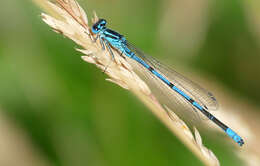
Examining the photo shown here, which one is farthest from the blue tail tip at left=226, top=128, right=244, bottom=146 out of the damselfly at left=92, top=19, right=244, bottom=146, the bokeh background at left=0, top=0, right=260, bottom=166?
the damselfly at left=92, top=19, right=244, bottom=146

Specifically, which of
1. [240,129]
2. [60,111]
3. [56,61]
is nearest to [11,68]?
[56,61]

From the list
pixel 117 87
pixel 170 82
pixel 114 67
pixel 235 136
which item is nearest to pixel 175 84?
pixel 170 82

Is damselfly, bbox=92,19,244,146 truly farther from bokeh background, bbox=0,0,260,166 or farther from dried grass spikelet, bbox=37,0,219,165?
Result: dried grass spikelet, bbox=37,0,219,165

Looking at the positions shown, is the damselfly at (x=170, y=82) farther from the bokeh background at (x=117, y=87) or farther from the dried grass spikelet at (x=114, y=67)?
the dried grass spikelet at (x=114, y=67)

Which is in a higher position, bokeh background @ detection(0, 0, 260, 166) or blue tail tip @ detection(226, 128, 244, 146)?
bokeh background @ detection(0, 0, 260, 166)

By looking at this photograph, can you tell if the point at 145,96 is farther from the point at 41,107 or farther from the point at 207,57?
the point at 207,57


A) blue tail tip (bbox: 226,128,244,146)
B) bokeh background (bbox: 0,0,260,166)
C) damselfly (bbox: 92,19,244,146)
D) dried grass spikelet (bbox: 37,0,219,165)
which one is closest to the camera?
dried grass spikelet (bbox: 37,0,219,165)

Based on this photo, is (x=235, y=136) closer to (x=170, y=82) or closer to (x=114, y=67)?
(x=170, y=82)
